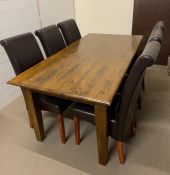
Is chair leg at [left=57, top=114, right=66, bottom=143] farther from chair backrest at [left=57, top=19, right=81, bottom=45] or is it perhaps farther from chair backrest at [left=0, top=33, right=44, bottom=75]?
chair backrest at [left=57, top=19, right=81, bottom=45]

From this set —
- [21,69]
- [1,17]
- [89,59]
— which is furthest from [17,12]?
[89,59]

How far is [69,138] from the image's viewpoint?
1.88 meters

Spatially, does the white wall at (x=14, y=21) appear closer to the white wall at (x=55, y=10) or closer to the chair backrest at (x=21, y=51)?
the white wall at (x=55, y=10)

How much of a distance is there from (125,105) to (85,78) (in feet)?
1.25

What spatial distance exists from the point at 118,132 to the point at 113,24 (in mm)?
2522

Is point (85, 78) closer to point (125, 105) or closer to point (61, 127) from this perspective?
point (125, 105)

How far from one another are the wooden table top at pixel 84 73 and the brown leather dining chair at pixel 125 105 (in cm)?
12

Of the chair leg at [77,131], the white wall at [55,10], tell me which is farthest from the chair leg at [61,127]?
the white wall at [55,10]

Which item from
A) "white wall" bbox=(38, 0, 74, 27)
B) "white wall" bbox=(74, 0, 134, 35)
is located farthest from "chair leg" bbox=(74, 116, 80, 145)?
"white wall" bbox=(74, 0, 134, 35)

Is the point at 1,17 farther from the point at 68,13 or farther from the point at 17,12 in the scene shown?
the point at 68,13

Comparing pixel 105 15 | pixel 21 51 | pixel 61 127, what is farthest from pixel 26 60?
pixel 105 15

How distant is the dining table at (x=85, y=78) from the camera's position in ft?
4.14

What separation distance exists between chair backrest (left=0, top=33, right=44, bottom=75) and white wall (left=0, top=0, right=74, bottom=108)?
1.95 ft

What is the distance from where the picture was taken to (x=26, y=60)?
1.76 m
